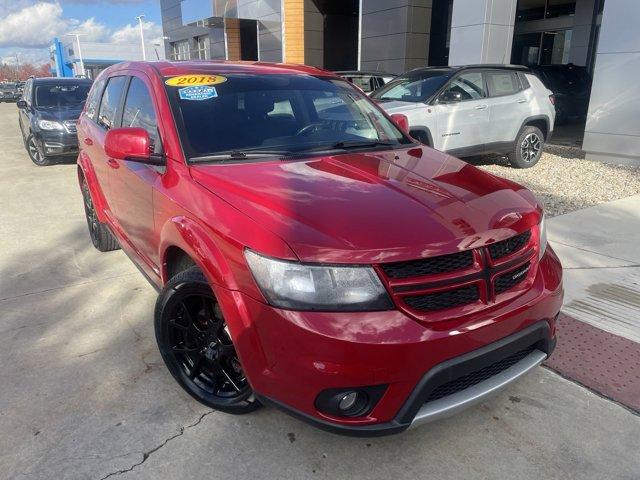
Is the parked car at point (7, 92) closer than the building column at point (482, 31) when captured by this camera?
No

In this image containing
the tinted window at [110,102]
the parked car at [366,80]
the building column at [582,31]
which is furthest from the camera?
the building column at [582,31]

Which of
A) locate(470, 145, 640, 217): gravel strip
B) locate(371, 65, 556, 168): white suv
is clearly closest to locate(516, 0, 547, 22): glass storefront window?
locate(470, 145, 640, 217): gravel strip

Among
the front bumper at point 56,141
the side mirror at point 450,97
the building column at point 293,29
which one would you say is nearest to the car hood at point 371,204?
the side mirror at point 450,97

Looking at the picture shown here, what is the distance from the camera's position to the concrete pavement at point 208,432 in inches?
91.3

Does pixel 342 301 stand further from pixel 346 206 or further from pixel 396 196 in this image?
pixel 396 196

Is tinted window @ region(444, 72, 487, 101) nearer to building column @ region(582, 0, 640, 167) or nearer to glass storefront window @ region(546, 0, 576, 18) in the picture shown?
building column @ region(582, 0, 640, 167)

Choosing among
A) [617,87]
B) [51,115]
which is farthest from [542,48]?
[51,115]

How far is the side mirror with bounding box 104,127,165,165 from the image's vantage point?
9.20 feet

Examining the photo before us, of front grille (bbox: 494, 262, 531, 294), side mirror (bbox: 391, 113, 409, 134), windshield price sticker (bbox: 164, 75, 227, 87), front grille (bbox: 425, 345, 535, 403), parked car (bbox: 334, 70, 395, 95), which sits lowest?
front grille (bbox: 425, 345, 535, 403)

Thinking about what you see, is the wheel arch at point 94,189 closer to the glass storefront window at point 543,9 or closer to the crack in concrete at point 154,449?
the crack in concrete at point 154,449

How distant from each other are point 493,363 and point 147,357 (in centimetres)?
208

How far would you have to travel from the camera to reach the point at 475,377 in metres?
2.26

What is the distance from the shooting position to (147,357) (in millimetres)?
3191

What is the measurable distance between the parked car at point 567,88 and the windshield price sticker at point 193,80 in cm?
1326
